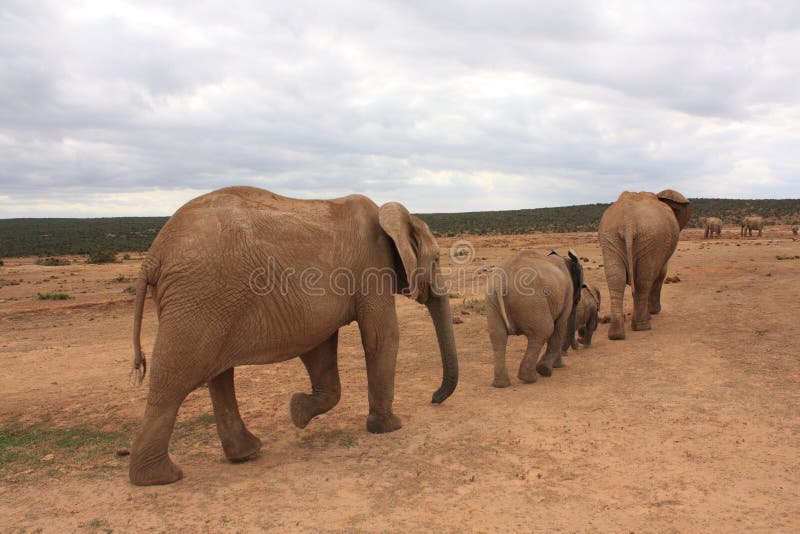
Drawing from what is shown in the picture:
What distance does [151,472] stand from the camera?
488 cm

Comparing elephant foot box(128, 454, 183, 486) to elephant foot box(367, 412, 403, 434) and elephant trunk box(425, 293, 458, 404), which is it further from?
elephant trunk box(425, 293, 458, 404)

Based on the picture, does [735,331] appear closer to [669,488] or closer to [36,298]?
[669,488]

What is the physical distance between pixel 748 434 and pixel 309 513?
413 centimetres

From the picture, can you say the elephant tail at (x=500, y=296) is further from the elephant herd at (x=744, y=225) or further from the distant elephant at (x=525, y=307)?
the elephant herd at (x=744, y=225)

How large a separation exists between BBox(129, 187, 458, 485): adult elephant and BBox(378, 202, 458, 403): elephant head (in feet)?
0.04

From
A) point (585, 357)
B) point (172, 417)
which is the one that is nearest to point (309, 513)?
point (172, 417)

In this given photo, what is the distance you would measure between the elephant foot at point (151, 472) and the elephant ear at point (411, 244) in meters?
2.71

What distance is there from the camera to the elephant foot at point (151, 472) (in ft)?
16.0

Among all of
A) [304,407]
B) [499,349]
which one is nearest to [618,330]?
[499,349]

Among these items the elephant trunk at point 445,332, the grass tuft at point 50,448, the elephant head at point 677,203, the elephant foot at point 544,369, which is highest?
the elephant head at point 677,203

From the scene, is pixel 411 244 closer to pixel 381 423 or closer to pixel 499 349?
pixel 381 423

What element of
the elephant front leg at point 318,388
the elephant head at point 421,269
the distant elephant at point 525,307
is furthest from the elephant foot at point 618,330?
the elephant front leg at point 318,388

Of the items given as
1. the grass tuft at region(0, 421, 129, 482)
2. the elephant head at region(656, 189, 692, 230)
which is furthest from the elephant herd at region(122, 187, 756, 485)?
the elephant head at region(656, 189, 692, 230)

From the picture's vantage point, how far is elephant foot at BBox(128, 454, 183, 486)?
487cm
